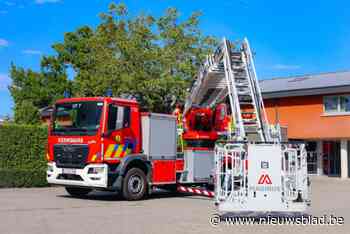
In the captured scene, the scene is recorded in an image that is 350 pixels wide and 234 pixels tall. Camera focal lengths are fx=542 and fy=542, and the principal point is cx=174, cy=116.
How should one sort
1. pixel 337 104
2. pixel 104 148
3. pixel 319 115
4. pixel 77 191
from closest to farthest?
pixel 104 148, pixel 77 191, pixel 337 104, pixel 319 115

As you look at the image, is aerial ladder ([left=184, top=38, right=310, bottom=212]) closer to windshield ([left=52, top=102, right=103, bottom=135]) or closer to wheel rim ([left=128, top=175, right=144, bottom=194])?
wheel rim ([left=128, top=175, right=144, bottom=194])

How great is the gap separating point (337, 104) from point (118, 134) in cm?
1855

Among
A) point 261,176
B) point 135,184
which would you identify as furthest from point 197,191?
point 261,176

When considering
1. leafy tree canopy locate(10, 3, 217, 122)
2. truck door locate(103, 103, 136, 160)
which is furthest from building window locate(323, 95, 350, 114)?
truck door locate(103, 103, 136, 160)

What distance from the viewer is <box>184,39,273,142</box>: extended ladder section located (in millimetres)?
15633

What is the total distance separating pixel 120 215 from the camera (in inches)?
488

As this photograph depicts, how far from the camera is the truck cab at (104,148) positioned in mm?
15172

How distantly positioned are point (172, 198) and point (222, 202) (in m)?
5.76

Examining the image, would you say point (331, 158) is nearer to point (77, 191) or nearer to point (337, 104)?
point (337, 104)

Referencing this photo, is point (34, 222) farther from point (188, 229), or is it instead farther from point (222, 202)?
point (222, 202)

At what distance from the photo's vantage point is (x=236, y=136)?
1590 centimetres

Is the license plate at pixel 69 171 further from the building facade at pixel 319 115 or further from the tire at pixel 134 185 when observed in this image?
the building facade at pixel 319 115

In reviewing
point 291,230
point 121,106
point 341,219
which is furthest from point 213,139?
point 291,230

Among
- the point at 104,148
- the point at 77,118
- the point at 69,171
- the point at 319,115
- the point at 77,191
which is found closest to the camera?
the point at 104,148
